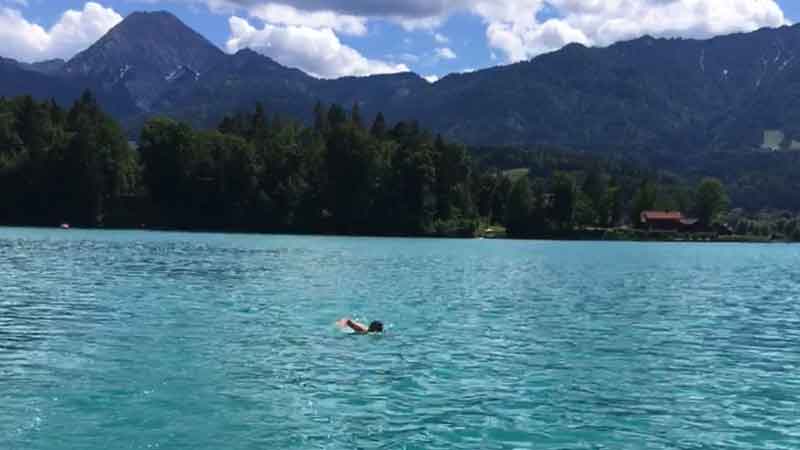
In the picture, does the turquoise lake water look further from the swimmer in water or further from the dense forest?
the dense forest

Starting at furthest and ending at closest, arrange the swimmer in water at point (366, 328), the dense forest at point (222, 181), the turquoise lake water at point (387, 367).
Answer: the dense forest at point (222, 181)
the swimmer in water at point (366, 328)
the turquoise lake water at point (387, 367)

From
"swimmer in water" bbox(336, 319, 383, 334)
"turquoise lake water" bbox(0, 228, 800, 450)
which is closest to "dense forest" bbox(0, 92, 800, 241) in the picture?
"turquoise lake water" bbox(0, 228, 800, 450)

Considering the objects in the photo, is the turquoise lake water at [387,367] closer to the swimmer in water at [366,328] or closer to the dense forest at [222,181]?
the swimmer in water at [366,328]

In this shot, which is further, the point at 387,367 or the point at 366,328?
the point at 366,328

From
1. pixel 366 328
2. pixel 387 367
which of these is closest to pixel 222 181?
pixel 366 328

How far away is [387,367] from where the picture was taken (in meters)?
27.8

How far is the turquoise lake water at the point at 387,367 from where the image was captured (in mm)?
19641

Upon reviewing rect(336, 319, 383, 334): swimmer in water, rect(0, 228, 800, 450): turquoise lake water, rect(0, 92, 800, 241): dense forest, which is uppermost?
rect(0, 92, 800, 241): dense forest

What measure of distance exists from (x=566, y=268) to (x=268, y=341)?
187 ft

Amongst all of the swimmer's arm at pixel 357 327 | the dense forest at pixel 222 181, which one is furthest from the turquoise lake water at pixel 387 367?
the dense forest at pixel 222 181

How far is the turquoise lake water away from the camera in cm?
1964

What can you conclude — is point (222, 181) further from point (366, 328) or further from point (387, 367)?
point (387, 367)

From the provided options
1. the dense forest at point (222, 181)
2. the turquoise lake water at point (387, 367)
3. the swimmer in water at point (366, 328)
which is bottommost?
the turquoise lake water at point (387, 367)

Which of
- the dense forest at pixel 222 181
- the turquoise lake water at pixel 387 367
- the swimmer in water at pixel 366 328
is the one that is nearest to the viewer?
the turquoise lake water at pixel 387 367
